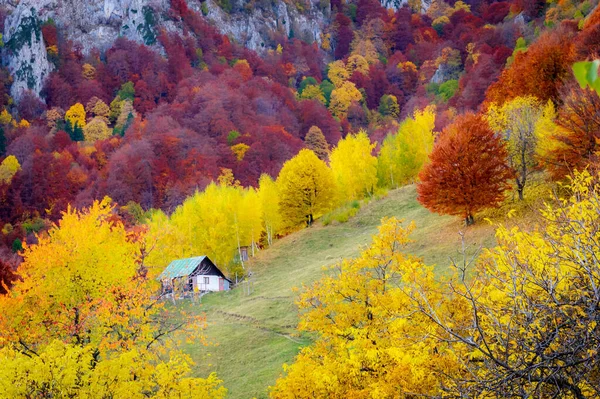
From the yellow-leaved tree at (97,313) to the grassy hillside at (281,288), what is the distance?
6.39ft

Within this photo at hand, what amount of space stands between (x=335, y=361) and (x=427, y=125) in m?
44.9

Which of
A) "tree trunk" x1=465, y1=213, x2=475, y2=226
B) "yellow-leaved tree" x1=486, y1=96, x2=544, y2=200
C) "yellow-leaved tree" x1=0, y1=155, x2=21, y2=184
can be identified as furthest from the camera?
"yellow-leaved tree" x1=0, y1=155, x2=21, y2=184

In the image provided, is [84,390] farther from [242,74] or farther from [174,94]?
[242,74]

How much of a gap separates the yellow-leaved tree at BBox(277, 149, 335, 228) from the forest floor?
2528 mm

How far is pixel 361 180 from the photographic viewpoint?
172ft

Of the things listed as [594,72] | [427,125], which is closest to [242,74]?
[427,125]

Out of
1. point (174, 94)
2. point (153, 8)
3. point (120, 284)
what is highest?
point (153, 8)

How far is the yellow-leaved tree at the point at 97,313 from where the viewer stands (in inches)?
545

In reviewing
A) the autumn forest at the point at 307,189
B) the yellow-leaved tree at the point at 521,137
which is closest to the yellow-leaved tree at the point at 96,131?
the autumn forest at the point at 307,189

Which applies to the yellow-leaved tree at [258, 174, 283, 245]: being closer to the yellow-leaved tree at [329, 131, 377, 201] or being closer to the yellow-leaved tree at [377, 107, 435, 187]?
the yellow-leaved tree at [329, 131, 377, 201]

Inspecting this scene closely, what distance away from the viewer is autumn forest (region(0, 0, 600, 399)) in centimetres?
924

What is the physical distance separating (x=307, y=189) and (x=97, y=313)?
34.2 metres

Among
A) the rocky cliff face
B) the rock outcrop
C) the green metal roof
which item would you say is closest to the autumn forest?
the rock outcrop

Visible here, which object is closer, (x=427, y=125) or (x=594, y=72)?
(x=594, y=72)
